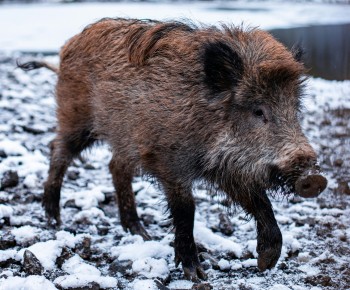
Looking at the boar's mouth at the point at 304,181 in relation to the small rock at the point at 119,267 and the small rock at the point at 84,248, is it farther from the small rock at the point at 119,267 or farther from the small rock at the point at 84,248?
the small rock at the point at 84,248

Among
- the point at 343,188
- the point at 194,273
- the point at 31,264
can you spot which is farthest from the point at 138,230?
the point at 343,188

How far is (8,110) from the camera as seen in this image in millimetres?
7504

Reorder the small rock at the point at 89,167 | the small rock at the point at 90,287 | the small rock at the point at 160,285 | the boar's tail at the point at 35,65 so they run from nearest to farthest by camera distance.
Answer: the small rock at the point at 90,287, the small rock at the point at 160,285, the boar's tail at the point at 35,65, the small rock at the point at 89,167

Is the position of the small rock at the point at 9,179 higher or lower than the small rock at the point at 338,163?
lower

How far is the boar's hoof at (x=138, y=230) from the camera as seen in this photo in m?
4.34

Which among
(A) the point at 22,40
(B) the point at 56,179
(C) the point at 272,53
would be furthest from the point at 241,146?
(A) the point at 22,40

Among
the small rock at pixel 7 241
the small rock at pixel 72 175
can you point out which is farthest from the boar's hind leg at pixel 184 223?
the small rock at pixel 72 175

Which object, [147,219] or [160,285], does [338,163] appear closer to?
[147,219]

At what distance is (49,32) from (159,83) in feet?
44.6

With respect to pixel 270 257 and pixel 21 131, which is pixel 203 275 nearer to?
pixel 270 257

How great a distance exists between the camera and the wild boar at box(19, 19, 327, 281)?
10.9ft

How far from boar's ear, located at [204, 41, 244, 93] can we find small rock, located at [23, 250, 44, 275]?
146 cm

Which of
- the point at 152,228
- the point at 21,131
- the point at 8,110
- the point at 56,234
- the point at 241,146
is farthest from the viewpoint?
the point at 8,110

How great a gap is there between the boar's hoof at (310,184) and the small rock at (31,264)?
155 centimetres
